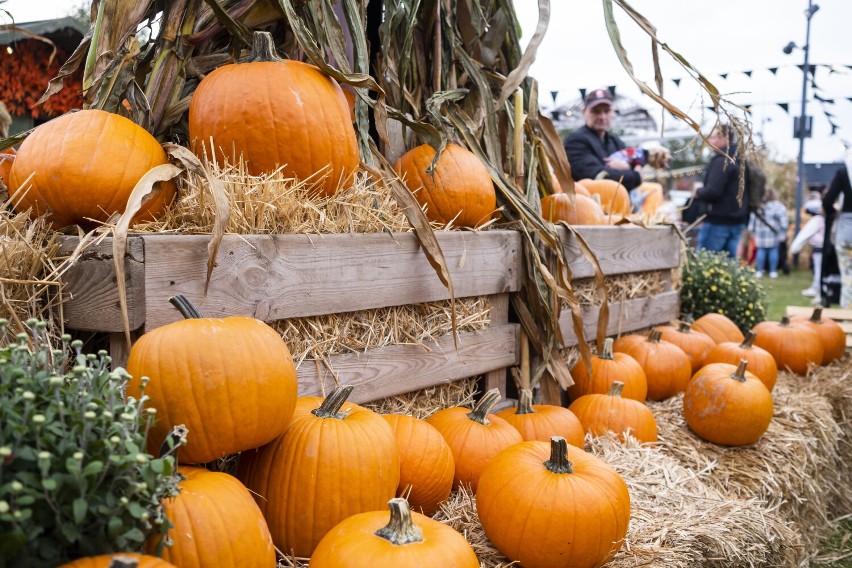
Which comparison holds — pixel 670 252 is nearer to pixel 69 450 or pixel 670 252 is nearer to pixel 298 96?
pixel 298 96

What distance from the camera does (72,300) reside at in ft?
5.33

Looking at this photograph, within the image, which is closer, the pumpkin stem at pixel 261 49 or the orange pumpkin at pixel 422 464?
the orange pumpkin at pixel 422 464

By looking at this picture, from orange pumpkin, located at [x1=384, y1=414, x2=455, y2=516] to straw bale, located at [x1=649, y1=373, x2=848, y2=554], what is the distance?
124 cm

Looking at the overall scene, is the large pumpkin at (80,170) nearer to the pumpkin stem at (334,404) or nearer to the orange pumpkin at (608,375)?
the pumpkin stem at (334,404)

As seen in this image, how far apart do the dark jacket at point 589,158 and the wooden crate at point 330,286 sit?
9.18ft

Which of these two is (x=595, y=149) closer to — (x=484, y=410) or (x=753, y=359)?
(x=753, y=359)

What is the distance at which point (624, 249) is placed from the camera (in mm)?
3729

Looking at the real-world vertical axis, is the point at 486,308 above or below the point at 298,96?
below

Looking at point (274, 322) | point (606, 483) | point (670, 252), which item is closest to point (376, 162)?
point (274, 322)

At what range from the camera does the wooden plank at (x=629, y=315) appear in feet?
10.9

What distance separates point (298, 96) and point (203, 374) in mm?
957

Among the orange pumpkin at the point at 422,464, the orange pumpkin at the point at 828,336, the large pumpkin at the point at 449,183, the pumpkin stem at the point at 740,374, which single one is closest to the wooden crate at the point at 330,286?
the large pumpkin at the point at 449,183

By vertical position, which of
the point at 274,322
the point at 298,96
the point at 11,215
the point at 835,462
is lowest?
the point at 835,462

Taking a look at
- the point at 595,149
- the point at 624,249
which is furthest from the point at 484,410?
the point at 595,149
